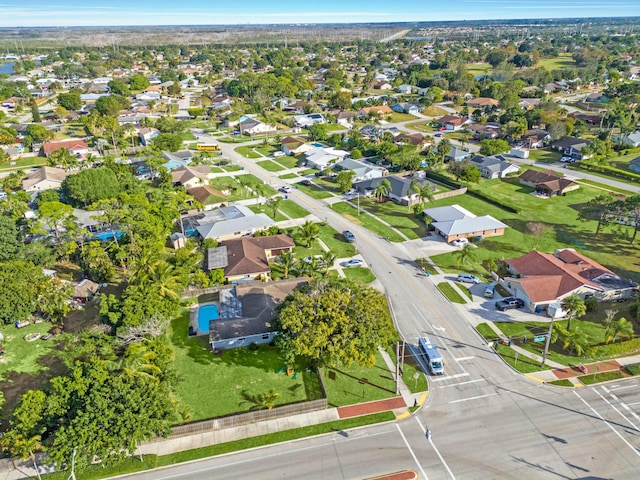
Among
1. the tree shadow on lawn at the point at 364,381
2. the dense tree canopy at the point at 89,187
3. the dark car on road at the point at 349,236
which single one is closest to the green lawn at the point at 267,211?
the dark car on road at the point at 349,236

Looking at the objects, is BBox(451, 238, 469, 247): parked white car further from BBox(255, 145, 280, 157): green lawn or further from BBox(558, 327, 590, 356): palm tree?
BBox(255, 145, 280, 157): green lawn

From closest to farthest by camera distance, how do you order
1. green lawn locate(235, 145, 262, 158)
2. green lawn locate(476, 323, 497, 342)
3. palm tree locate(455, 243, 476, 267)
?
green lawn locate(476, 323, 497, 342)
palm tree locate(455, 243, 476, 267)
green lawn locate(235, 145, 262, 158)

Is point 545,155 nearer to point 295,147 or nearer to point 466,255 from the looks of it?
point 295,147

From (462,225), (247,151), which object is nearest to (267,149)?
(247,151)

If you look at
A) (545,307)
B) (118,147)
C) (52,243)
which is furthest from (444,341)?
(118,147)

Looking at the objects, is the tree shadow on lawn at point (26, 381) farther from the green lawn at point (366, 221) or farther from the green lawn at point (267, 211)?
the green lawn at point (366, 221)

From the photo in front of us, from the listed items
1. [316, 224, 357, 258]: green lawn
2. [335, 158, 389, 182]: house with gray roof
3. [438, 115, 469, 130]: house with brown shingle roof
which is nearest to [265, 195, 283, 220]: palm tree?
[316, 224, 357, 258]: green lawn

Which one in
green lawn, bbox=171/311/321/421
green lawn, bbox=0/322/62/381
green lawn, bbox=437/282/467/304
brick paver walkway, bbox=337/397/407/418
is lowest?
green lawn, bbox=0/322/62/381
